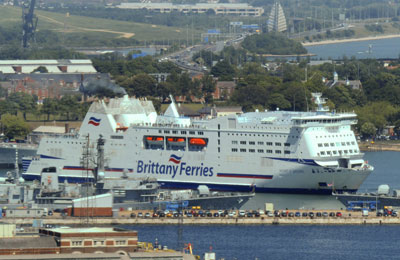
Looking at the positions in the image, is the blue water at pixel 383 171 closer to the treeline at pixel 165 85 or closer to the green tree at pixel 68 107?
the green tree at pixel 68 107

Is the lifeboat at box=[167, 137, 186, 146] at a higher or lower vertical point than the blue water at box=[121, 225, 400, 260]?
higher

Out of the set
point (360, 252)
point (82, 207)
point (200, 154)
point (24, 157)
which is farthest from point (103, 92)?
point (360, 252)

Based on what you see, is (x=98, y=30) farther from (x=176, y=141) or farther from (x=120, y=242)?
(x=120, y=242)

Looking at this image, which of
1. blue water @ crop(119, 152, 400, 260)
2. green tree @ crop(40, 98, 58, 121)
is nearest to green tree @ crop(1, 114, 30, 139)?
green tree @ crop(40, 98, 58, 121)

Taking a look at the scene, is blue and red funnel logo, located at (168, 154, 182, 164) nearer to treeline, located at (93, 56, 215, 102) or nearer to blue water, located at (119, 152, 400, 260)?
blue water, located at (119, 152, 400, 260)

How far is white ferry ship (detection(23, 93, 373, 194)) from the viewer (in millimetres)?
67188

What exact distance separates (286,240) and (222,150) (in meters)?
15.2

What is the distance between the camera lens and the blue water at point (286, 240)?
5216 cm

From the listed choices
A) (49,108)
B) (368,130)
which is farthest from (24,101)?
(368,130)

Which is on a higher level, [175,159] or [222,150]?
[222,150]

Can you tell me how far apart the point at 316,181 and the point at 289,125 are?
114 inches

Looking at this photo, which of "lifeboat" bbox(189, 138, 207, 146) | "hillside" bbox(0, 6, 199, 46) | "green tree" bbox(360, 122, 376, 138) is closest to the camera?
"lifeboat" bbox(189, 138, 207, 146)

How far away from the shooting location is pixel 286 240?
5497 cm

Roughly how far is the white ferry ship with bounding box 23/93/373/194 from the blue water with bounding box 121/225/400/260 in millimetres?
8943
